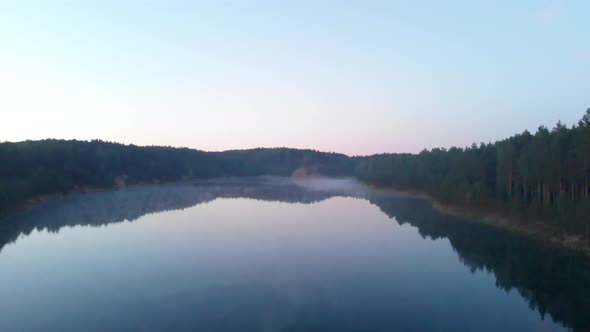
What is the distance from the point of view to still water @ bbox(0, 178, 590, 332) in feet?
42.0

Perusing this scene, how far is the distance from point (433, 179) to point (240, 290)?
1769 inches

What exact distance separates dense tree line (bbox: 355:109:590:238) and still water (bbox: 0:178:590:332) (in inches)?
106

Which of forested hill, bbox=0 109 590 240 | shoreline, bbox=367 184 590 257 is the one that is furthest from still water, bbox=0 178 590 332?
forested hill, bbox=0 109 590 240

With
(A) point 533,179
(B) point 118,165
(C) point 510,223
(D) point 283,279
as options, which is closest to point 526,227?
(C) point 510,223

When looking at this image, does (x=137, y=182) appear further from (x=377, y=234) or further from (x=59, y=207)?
(x=377, y=234)

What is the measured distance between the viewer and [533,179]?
33.2 meters

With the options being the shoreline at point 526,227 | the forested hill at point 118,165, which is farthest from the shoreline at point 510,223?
the forested hill at point 118,165

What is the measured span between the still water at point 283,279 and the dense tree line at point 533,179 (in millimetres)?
2682

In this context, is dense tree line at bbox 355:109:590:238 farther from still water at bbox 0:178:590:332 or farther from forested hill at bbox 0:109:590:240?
still water at bbox 0:178:590:332

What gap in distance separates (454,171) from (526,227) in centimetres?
2152

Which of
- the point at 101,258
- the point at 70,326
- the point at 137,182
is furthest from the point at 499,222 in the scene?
the point at 137,182

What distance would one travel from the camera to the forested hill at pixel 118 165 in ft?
165

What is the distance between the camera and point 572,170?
28734mm

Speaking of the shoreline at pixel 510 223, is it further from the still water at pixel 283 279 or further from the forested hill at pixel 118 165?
the still water at pixel 283 279
